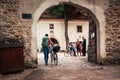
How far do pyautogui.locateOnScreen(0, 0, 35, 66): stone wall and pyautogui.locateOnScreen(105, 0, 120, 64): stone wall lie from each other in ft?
11.0

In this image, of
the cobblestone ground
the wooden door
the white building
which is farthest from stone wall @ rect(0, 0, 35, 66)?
the white building

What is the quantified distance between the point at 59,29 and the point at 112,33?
78.9 ft

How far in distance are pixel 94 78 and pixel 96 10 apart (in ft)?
14.9

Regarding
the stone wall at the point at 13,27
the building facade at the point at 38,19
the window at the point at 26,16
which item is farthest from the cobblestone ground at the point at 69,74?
the window at the point at 26,16

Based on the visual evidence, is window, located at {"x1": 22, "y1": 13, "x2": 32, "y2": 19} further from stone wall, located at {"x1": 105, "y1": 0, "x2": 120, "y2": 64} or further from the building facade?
stone wall, located at {"x1": 105, "y1": 0, "x2": 120, "y2": 64}

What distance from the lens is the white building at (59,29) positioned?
35.7 m

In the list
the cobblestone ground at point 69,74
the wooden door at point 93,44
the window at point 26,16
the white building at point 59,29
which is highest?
the white building at point 59,29

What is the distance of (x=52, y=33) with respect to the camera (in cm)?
3634

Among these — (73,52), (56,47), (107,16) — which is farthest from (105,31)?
(73,52)

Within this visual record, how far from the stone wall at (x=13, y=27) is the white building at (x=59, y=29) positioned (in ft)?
78.0

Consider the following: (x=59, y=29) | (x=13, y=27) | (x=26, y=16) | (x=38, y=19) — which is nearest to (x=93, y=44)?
(x=38, y=19)

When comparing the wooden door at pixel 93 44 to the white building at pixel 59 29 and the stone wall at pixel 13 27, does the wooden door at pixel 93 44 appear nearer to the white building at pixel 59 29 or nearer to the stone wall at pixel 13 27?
the stone wall at pixel 13 27

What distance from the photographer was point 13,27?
36.7ft

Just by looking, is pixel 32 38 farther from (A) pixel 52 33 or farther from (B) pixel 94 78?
(A) pixel 52 33
